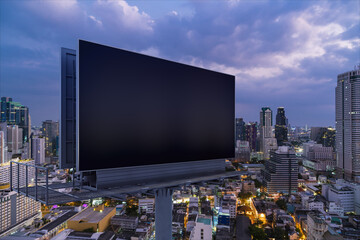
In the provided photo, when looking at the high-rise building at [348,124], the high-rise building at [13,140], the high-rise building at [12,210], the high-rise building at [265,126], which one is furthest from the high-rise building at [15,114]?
the high-rise building at [348,124]

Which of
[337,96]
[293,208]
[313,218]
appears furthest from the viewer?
[337,96]


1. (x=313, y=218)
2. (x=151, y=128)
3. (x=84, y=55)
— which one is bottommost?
(x=313, y=218)

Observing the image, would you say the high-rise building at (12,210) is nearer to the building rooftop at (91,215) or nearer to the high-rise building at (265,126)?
the building rooftop at (91,215)

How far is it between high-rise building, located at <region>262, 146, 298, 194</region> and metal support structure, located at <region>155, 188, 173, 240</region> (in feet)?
81.9

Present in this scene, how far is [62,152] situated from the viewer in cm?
238

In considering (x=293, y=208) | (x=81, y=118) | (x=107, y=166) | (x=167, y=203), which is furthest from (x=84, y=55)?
(x=293, y=208)

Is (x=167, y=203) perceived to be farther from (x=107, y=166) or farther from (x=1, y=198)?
(x=1, y=198)

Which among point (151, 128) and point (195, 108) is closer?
point (151, 128)

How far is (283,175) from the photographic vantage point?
24672 mm

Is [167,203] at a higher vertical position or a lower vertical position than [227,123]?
lower

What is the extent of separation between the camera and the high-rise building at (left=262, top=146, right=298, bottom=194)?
24.4 meters

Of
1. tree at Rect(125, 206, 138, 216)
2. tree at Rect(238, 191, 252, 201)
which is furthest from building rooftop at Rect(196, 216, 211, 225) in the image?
tree at Rect(238, 191, 252, 201)

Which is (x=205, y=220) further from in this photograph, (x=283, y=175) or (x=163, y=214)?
(x=283, y=175)

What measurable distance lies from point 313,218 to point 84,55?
51.7 ft
